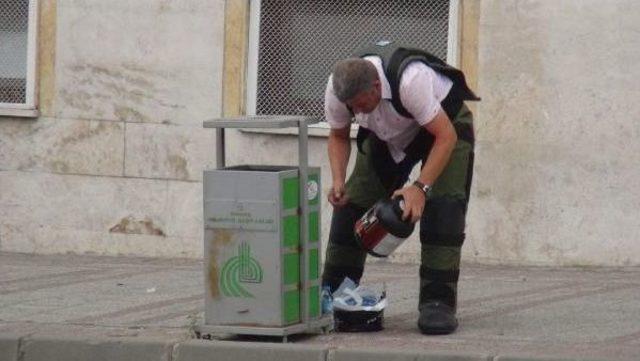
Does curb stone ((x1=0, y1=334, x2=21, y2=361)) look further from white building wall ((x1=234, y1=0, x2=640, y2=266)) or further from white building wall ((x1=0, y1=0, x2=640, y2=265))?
white building wall ((x1=234, y1=0, x2=640, y2=266))

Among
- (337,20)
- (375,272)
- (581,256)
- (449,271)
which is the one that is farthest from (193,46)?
(449,271)

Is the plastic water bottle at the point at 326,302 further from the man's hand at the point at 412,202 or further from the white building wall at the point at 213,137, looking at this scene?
the white building wall at the point at 213,137

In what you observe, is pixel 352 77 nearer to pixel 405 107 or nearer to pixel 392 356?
pixel 405 107

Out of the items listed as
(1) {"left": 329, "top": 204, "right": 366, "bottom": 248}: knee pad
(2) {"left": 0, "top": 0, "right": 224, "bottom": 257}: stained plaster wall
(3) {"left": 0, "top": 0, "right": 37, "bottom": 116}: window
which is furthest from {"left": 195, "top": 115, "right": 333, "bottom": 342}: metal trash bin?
(3) {"left": 0, "top": 0, "right": 37, "bottom": 116}: window

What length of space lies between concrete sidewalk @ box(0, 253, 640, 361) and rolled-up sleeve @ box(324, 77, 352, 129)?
106 cm

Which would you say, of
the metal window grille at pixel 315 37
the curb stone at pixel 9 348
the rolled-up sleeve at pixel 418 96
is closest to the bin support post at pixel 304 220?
the rolled-up sleeve at pixel 418 96

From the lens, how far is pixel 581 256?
36.5 feet

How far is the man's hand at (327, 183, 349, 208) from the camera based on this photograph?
8.26 m

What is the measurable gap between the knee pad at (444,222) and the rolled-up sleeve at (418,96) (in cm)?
53

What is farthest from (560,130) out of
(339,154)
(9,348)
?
(9,348)

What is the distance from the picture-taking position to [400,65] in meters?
7.81

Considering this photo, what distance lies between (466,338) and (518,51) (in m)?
3.53

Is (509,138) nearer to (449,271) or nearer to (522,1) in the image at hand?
(522,1)

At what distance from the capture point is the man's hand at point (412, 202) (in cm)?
777
